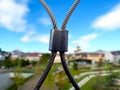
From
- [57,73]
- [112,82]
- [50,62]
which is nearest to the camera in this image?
[50,62]

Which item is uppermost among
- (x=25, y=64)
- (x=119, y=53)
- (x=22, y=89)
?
(x=119, y=53)

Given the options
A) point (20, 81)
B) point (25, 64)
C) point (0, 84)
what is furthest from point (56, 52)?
point (25, 64)

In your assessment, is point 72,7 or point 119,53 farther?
point 119,53

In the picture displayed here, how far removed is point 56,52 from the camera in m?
0.35

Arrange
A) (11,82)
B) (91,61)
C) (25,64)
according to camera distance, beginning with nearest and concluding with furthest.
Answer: (11,82) < (25,64) < (91,61)

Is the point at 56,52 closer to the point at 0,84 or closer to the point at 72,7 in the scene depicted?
the point at 72,7

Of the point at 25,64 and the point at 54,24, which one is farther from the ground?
the point at 25,64

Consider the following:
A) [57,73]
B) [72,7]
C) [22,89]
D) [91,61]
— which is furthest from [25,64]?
[72,7]

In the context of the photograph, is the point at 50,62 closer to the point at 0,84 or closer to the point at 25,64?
the point at 0,84

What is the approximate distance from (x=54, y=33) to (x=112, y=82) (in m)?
8.43

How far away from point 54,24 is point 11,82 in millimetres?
9874

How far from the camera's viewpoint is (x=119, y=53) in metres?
32.0

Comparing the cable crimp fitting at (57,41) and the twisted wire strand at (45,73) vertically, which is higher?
the cable crimp fitting at (57,41)

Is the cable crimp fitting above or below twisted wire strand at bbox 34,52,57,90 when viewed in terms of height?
above
